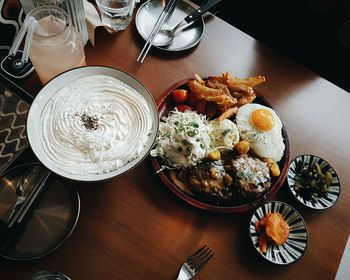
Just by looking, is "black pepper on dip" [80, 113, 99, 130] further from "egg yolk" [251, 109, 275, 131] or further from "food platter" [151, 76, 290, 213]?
"egg yolk" [251, 109, 275, 131]

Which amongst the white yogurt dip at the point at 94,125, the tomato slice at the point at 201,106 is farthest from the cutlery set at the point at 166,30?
the white yogurt dip at the point at 94,125

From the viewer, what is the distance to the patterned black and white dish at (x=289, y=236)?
1.45m

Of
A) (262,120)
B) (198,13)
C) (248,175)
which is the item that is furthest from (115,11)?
(248,175)

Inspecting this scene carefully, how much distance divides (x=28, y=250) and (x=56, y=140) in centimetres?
43

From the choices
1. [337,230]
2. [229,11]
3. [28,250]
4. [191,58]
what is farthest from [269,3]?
[28,250]

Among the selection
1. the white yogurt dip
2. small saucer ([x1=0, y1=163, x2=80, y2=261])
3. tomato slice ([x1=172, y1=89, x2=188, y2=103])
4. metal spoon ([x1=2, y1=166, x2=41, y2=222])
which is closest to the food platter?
tomato slice ([x1=172, y1=89, x2=188, y2=103])

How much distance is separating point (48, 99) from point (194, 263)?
835mm

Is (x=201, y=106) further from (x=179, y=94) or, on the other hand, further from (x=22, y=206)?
(x=22, y=206)

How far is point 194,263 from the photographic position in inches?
54.8

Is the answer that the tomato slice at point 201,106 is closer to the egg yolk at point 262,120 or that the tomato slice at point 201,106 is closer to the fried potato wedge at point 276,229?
the egg yolk at point 262,120

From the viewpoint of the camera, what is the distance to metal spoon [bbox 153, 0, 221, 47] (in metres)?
1.86

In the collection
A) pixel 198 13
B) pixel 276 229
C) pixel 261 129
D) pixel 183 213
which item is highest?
pixel 198 13

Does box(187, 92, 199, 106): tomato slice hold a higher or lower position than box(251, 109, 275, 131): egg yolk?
lower

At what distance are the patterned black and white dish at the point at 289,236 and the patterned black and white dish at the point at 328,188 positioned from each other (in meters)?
0.10
